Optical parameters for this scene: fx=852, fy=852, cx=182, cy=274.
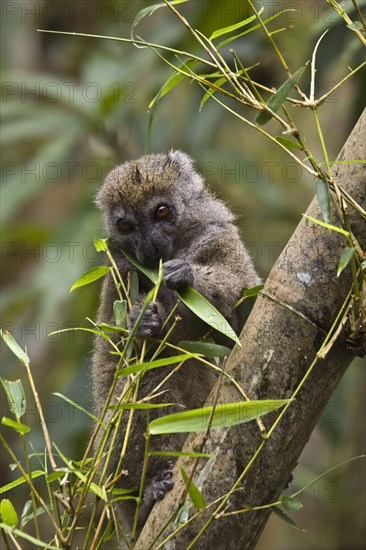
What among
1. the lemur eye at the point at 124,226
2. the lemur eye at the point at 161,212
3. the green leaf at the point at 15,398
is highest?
the lemur eye at the point at 161,212

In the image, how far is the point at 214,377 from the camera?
4.22m

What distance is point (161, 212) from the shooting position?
4.40 metres

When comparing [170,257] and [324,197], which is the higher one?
[324,197]

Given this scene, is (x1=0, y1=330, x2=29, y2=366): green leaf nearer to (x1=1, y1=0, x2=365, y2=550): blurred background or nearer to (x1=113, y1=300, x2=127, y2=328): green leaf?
(x1=113, y1=300, x2=127, y2=328): green leaf

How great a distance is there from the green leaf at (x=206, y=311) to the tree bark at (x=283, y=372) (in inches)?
3.5

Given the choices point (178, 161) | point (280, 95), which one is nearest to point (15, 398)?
point (280, 95)

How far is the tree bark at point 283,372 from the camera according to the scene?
297 cm

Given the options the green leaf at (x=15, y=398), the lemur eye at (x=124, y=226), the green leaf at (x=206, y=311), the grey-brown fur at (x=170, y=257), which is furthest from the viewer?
the lemur eye at (x=124, y=226)

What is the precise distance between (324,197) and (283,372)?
2.19ft

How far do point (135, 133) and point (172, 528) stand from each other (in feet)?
14.2

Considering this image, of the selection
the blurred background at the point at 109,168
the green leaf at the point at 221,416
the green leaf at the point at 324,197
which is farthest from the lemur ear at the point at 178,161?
the green leaf at the point at 221,416

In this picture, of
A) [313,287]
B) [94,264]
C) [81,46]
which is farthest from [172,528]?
[81,46]

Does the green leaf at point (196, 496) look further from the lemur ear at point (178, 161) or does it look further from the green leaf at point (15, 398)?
the lemur ear at point (178, 161)

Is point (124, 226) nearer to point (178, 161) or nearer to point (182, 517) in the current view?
point (178, 161)
